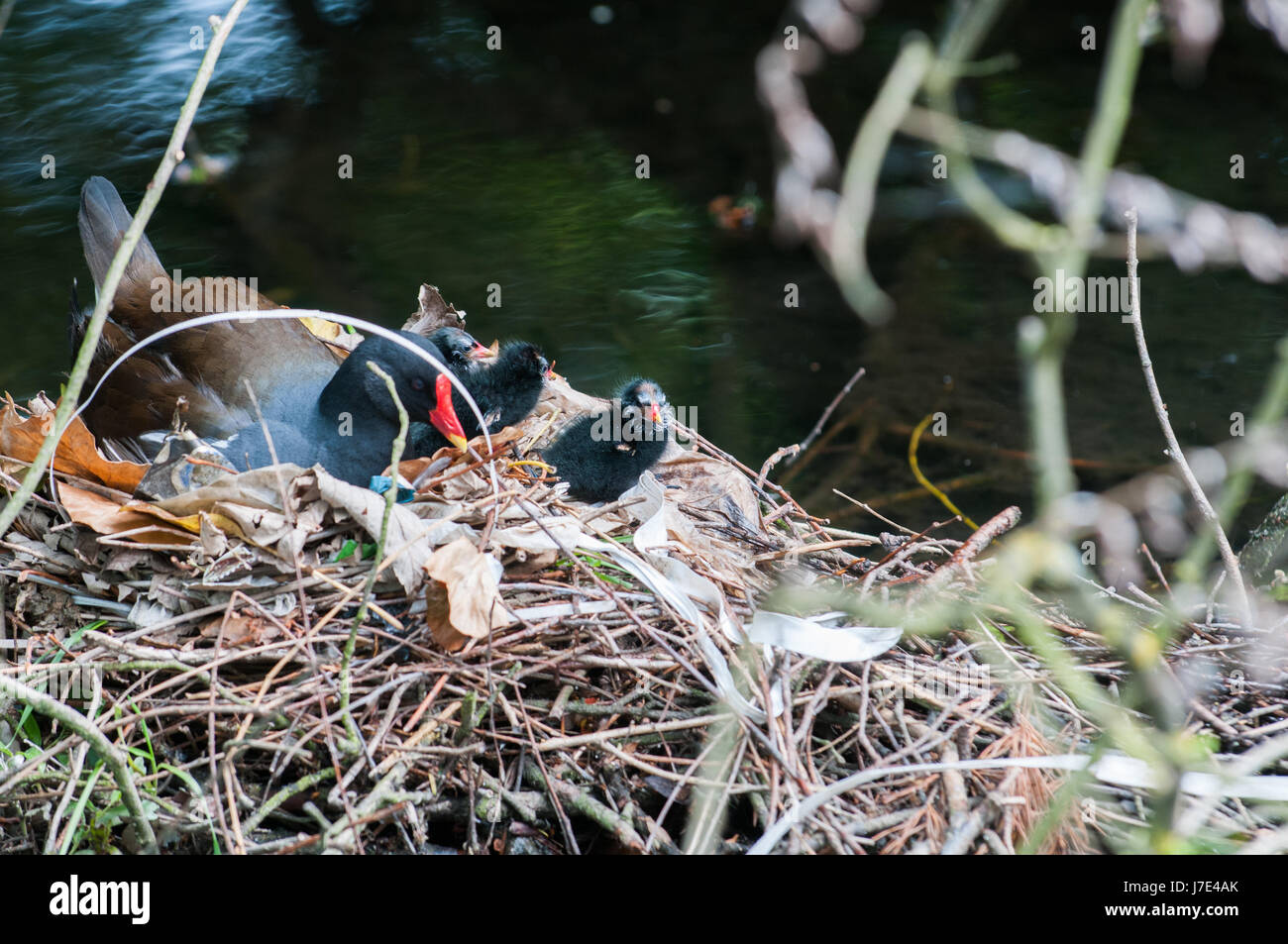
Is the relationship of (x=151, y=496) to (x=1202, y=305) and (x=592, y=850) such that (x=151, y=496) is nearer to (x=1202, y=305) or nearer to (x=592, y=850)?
(x=592, y=850)

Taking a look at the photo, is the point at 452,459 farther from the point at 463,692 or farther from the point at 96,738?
the point at 96,738

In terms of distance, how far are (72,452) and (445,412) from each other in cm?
97

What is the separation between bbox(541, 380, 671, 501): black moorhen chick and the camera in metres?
3.30

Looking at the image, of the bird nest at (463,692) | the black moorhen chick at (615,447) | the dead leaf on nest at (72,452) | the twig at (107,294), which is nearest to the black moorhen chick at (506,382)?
the black moorhen chick at (615,447)

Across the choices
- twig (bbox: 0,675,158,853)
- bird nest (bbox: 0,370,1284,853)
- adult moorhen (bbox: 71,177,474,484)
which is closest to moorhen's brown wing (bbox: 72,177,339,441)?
adult moorhen (bbox: 71,177,474,484)

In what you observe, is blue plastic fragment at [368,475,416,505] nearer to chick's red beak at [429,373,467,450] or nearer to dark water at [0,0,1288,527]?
chick's red beak at [429,373,467,450]

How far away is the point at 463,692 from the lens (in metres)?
1.94

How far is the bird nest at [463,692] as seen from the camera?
5.89 feet

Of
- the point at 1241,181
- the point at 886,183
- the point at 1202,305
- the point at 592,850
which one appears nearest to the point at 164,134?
the point at 886,183

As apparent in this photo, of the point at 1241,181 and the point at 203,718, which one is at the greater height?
the point at 1241,181

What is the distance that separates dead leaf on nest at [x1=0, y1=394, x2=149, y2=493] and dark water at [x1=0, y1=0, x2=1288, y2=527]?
10.3 ft

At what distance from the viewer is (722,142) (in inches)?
284

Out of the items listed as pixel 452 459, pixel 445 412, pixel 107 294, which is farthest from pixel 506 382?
pixel 107 294

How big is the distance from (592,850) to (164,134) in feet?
18.8
